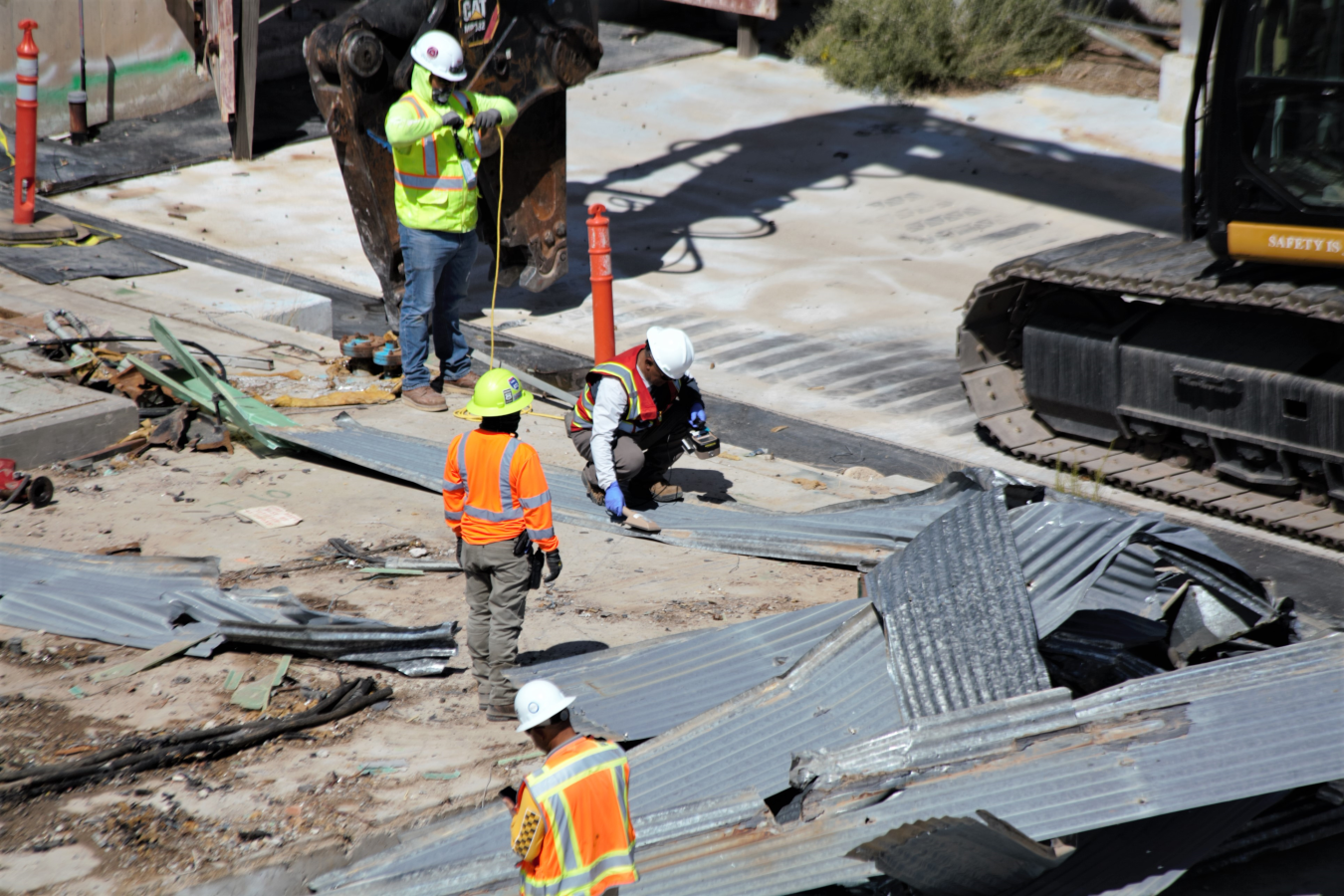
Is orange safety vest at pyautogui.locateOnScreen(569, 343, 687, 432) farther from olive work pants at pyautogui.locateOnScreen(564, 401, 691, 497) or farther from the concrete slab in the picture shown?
the concrete slab

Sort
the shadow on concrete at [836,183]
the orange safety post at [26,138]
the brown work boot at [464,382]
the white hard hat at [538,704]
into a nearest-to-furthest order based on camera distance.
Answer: the white hard hat at [538,704] → the brown work boot at [464,382] → the orange safety post at [26,138] → the shadow on concrete at [836,183]

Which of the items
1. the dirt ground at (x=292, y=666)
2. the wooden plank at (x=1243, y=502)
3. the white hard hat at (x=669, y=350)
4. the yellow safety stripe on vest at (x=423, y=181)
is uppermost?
the yellow safety stripe on vest at (x=423, y=181)

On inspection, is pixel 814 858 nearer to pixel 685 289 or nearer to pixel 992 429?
pixel 992 429

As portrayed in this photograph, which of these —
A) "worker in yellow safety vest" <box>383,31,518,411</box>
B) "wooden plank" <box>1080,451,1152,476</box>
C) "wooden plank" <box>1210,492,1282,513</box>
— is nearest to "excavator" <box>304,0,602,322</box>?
"worker in yellow safety vest" <box>383,31,518,411</box>

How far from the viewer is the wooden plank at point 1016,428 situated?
8695 millimetres

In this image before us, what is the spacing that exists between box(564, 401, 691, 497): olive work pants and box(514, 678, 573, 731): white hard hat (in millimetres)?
3496

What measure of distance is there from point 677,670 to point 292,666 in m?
1.60

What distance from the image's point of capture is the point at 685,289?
1240 cm

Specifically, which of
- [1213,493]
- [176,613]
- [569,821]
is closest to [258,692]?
[176,613]

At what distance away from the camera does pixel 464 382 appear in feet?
30.6

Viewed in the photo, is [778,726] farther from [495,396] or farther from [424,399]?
[424,399]

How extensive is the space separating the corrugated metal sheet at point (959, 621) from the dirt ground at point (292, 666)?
4.19 feet

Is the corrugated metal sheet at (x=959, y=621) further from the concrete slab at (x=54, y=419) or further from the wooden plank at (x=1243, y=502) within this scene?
the concrete slab at (x=54, y=419)

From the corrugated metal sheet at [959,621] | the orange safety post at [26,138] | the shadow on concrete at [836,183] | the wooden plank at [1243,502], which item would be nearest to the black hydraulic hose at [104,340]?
the orange safety post at [26,138]
